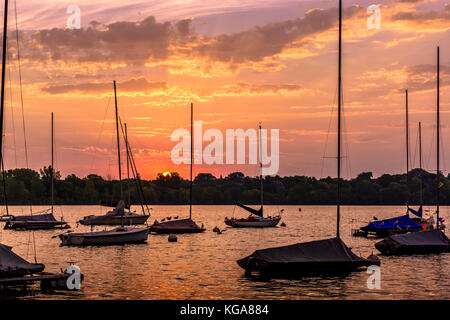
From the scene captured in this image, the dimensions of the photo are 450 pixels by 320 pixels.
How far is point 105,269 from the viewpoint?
48.1 m

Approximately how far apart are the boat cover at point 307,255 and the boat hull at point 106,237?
29.0 m

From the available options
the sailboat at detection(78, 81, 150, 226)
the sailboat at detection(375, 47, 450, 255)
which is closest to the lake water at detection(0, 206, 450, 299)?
the sailboat at detection(375, 47, 450, 255)

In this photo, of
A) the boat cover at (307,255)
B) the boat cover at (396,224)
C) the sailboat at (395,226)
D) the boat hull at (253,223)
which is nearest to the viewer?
the boat cover at (307,255)

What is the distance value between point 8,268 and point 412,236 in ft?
125

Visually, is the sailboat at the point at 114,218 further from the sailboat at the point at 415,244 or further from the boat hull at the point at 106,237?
the sailboat at the point at 415,244

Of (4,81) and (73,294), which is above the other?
(4,81)

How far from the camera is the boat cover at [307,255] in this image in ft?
124
